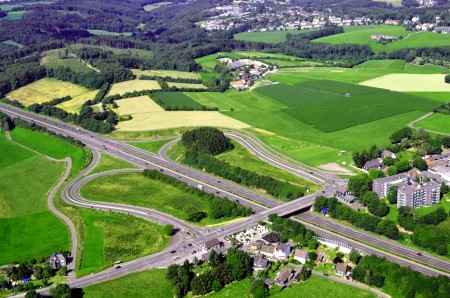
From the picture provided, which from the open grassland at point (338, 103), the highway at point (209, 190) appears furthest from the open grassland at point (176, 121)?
the open grassland at point (338, 103)

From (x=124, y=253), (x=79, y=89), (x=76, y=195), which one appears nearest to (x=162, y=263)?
(x=124, y=253)

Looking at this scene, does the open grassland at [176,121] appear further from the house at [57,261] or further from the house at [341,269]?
the house at [341,269]

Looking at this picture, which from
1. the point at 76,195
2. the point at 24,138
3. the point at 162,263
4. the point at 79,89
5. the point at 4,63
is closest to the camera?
the point at 162,263

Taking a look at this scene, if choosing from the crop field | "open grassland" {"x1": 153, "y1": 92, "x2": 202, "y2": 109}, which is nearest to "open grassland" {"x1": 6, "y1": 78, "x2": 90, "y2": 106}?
the crop field

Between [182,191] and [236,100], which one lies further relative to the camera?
[236,100]

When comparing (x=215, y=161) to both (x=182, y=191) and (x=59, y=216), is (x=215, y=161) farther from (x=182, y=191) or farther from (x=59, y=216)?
(x=59, y=216)

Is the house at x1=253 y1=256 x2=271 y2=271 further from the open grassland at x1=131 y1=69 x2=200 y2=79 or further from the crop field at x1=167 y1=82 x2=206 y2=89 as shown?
the open grassland at x1=131 y1=69 x2=200 y2=79
